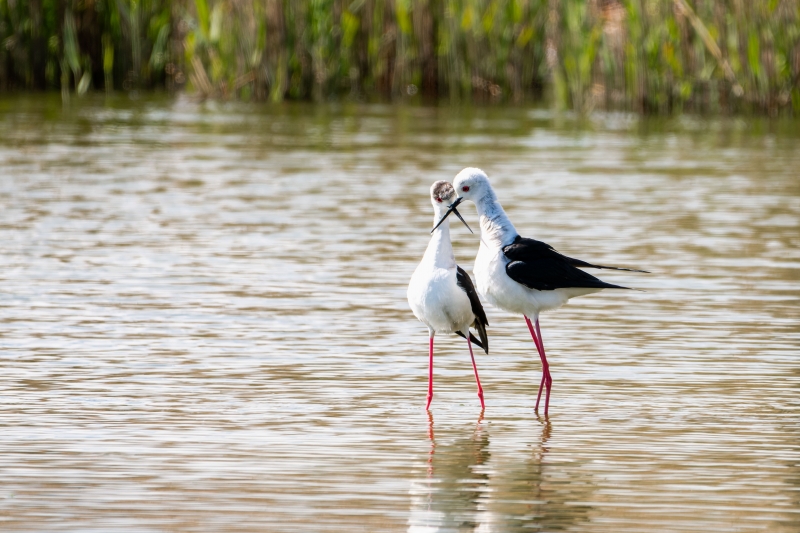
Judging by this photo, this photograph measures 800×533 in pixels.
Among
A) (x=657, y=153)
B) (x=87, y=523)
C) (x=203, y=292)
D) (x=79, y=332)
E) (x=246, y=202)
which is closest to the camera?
(x=87, y=523)

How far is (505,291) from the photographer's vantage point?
6020 mm

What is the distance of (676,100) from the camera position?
63.4 feet

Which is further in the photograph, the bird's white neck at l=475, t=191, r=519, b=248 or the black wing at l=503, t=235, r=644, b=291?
the bird's white neck at l=475, t=191, r=519, b=248

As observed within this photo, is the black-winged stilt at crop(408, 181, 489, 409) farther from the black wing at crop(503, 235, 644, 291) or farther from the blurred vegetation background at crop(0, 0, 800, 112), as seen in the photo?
the blurred vegetation background at crop(0, 0, 800, 112)

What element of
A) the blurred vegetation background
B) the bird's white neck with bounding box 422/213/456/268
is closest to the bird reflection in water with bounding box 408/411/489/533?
the bird's white neck with bounding box 422/213/456/268

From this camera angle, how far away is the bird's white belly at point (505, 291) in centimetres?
602

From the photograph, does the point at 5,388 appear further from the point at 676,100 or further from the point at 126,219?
the point at 676,100

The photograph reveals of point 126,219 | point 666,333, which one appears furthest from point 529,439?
point 126,219

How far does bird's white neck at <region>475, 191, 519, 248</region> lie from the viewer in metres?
6.15

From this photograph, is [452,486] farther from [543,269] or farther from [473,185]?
[473,185]

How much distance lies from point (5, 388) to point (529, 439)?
84.6 inches

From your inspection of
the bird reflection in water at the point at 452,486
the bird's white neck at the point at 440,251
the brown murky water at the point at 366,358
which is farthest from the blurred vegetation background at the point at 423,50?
the bird reflection in water at the point at 452,486

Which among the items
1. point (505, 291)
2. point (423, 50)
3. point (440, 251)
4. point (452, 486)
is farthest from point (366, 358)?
point (423, 50)

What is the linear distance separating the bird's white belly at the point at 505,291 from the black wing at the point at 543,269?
0.03 m
